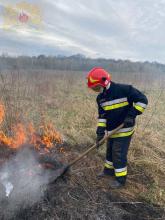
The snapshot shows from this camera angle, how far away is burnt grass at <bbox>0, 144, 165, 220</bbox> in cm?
356

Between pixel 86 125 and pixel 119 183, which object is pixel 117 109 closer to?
pixel 119 183

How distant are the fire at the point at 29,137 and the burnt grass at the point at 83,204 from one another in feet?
4.37

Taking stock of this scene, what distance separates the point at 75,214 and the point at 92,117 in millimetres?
4351

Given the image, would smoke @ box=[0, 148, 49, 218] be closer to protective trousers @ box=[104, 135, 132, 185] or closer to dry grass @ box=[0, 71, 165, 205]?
A: protective trousers @ box=[104, 135, 132, 185]

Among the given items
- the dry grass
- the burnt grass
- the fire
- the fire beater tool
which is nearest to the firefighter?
the fire beater tool

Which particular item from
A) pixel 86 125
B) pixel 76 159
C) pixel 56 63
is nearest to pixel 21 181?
pixel 76 159

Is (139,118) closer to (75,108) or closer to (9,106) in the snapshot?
(75,108)

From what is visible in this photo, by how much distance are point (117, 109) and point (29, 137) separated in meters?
2.49

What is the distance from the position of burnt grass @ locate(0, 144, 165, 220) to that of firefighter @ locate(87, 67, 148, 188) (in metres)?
0.38

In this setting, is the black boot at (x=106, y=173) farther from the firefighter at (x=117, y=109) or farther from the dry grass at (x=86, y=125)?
the dry grass at (x=86, y=125)

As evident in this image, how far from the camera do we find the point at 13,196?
3799mm

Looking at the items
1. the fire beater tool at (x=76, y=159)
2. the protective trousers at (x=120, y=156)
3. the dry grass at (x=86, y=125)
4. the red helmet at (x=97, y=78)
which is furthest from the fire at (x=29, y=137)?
the red helmet at (x=97, y=78)

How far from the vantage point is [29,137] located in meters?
5.76

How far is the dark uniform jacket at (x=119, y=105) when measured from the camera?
4.12 metres
